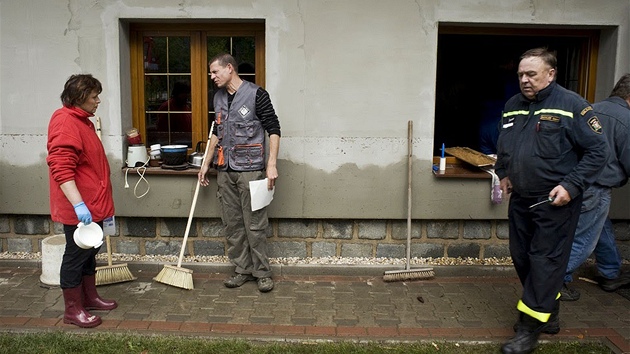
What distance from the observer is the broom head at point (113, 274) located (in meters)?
5.41

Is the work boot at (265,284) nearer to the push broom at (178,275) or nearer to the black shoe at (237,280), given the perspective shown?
the black shoe at (237,280)

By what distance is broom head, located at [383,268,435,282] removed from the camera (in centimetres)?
564

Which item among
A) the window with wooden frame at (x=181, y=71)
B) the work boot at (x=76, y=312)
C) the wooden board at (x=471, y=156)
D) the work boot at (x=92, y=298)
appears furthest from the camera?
the window with wooden frame at (x=181, y=71)

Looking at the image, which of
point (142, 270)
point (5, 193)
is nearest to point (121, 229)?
point (142, 270)

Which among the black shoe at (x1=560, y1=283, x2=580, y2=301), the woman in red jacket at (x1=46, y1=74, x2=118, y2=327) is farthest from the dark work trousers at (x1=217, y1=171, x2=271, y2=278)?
the black shoe at (x1=560, y1=283, x2=580, y2=301)

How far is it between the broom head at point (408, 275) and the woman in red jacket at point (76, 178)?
2.61 m

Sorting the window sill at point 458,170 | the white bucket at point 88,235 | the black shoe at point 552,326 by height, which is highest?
the window sill at point 458,170

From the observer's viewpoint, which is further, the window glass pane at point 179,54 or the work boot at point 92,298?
the window glass pane at point 179,54

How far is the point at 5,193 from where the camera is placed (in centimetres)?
592

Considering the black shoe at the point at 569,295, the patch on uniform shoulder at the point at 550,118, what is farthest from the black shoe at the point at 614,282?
the patch on uniform shoulder at the point at 550,118

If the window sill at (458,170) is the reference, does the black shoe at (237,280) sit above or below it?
below

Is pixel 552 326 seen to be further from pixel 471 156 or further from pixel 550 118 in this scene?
pixel 471 156

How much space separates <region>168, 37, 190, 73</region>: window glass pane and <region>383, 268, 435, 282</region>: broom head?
292 centimetres

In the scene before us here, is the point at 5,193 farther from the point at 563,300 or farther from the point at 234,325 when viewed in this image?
the point at 563,300
